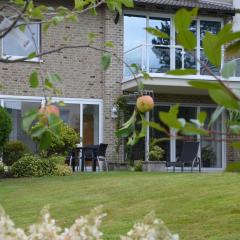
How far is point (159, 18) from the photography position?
20734mm

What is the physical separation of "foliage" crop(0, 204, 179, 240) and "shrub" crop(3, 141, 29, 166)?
15.3 meters

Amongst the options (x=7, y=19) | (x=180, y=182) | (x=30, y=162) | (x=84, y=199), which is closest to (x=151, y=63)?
(x=30, y=162)

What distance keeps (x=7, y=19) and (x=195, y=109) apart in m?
19.4

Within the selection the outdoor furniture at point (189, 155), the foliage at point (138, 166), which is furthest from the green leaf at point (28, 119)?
the outdoor furniture at point (189, 155)

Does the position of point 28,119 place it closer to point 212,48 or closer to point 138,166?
point 212,48

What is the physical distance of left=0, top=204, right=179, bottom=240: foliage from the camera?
7.05 ft

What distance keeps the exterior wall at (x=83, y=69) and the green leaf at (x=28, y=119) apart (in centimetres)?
1762

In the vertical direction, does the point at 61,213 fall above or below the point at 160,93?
below

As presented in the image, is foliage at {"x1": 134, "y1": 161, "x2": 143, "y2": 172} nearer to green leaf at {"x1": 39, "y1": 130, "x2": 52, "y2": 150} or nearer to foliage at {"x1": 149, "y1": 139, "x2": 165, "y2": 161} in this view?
foliage at {"x1": 149, "y1": 139, "x2": 165, "y2": 161}

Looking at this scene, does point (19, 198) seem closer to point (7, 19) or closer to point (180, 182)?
point (180, 182)

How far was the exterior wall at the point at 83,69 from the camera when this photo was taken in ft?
63.4

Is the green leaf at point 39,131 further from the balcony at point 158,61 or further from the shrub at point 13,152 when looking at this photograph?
the balcony at point 158,61

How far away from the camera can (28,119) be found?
5.59 feet

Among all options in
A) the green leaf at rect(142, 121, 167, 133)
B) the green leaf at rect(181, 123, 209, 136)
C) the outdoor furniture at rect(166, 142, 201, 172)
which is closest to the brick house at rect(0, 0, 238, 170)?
the outdoor furniture at rect(166, 142, 201, 172)
